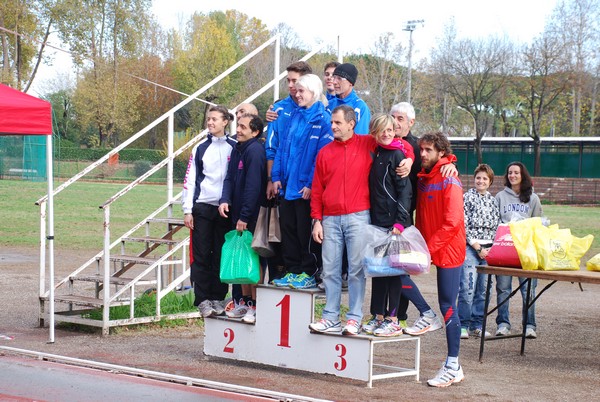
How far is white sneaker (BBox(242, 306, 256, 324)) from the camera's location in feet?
26.5

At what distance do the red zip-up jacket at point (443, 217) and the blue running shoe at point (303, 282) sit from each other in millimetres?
1069

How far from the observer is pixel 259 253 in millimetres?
8070

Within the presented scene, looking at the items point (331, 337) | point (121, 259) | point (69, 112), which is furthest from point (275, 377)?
point (69, 112)

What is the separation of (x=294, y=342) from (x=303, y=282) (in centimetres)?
52

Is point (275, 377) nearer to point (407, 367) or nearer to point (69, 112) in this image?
point (407, 367)

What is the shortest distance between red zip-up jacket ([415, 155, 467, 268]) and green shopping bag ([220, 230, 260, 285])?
5.12 ft

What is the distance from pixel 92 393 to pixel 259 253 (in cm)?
204

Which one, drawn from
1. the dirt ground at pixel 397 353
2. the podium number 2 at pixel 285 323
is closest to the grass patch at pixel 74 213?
the dirt ground at pixel 397 353

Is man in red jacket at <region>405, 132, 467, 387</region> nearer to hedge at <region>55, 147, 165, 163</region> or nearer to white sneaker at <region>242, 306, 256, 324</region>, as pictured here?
white sneaker at <region>242, 306, 256, 324</region>

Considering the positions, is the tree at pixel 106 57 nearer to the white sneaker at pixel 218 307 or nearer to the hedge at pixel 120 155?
the hedge at pixel 120 155

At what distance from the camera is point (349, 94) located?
806 cm

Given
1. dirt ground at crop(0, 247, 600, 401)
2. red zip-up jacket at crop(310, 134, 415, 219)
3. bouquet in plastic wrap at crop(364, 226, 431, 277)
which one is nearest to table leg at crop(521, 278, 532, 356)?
dirt ground at crop(0, 247, 600, 401)

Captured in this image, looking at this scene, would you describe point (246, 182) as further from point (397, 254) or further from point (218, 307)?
point (397, 254)

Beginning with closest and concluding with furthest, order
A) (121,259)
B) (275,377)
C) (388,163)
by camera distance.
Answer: (388,163) → (275,377) → (121,259)
